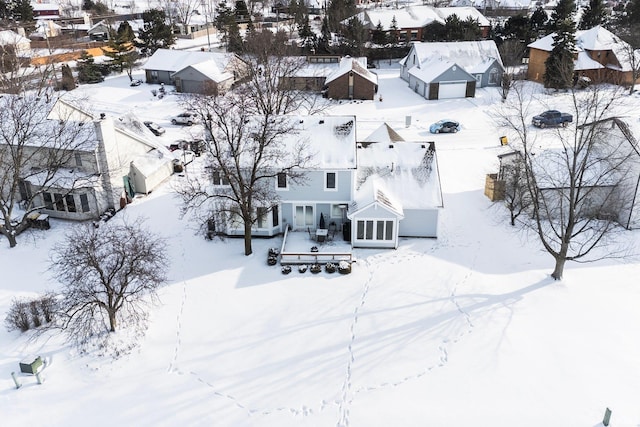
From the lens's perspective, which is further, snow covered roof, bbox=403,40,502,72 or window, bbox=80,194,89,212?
snow covered roof, bbox=403,40,502,72

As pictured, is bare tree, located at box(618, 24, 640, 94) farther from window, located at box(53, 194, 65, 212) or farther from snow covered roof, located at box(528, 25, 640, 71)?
window, located at box(53, 194, 65, 212)

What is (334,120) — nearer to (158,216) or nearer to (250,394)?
(158,216)

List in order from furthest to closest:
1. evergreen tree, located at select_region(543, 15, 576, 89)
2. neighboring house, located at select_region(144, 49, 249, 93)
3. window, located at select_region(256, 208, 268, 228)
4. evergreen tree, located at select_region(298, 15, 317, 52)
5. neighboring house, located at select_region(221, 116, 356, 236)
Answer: evergreen tree, located at select_region(298, 15, 317, 52) < neighboring house, located at select_region(144, 49, 249, 93) < evergreen tree, located at select_region(543, 15, 576, 89) < neighboring house, located at select_region(221, 116, 356, 236) < window, located at select_region(256, 208, 268, 228)

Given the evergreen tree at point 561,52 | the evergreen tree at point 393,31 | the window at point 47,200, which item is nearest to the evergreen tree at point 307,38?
the evergreen tree at point 393,31

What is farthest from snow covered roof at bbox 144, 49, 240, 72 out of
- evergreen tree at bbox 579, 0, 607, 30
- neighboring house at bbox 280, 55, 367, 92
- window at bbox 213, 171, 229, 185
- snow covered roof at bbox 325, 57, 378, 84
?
evergreen tree at bbox 579, 0, 607, 30

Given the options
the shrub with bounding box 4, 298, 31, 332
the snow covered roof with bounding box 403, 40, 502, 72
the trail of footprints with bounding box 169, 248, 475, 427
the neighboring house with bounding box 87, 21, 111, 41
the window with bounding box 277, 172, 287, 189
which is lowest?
the trail of footprints with bounding box 169, 248, 475, 427

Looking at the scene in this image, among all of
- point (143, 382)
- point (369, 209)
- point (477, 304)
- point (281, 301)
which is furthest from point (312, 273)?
point (143, 382)
